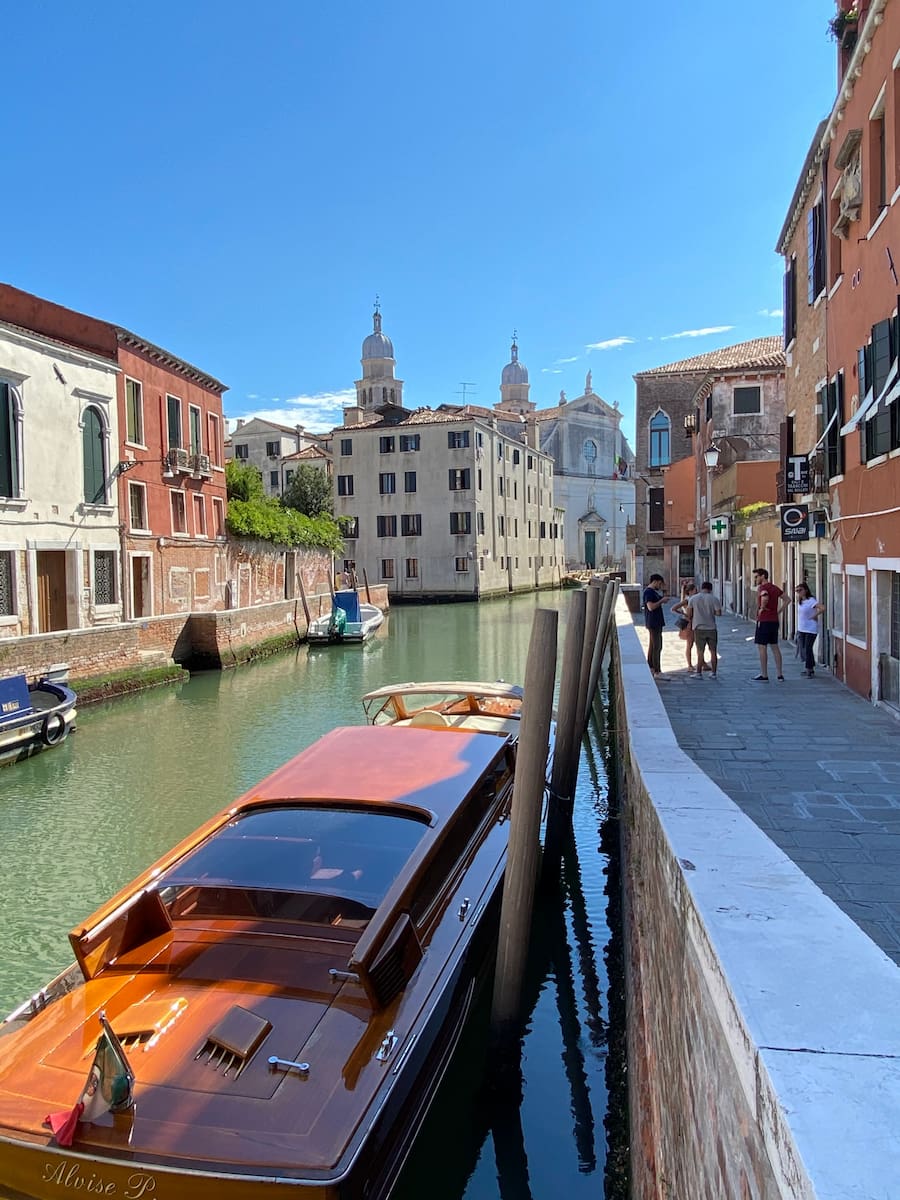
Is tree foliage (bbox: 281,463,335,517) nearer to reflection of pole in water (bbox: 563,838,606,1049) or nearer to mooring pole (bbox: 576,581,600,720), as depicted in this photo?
mooring pole (bbox: 576,581,600,720)

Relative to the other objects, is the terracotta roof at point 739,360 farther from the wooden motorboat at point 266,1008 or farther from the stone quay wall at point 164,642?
the wooden motorboat at point 266,1008

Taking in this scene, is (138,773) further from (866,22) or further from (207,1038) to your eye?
(866,22)

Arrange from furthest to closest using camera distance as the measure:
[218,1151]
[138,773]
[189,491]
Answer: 1. [189,491]
2. [138,773]
3. [218,1151]

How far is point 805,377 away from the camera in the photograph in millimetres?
13898

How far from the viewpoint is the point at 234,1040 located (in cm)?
346

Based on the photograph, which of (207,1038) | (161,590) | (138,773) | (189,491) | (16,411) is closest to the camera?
(207,1038)

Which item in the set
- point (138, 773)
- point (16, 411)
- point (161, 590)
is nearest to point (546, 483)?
point (161, 590)

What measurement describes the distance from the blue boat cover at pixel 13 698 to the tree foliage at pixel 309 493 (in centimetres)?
3348

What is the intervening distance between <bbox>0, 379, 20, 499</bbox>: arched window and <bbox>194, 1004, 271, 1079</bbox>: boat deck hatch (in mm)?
16156

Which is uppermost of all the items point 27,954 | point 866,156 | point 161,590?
point 866,156

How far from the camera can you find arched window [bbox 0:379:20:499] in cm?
1742

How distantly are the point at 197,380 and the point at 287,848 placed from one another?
2334cm

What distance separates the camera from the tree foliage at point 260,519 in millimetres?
27812

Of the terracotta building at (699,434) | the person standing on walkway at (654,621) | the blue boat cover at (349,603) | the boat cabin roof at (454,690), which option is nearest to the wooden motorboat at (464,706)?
the boat cabin roof at (454,690)
